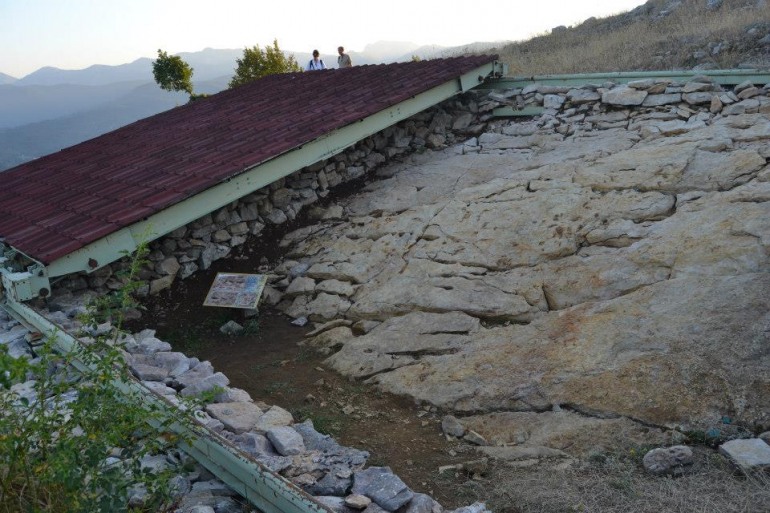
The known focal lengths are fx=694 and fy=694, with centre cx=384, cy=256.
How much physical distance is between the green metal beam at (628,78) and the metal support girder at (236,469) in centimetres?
747

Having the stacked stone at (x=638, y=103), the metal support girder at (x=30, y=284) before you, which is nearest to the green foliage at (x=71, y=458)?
the metal support girder at (x=30, y=284)

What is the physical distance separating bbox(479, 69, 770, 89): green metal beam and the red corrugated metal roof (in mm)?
505

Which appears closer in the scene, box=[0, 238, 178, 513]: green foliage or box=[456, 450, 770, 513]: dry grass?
box=[0, 238, 178, 513]: green foliage

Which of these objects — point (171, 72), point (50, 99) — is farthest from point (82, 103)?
point (171, 72)

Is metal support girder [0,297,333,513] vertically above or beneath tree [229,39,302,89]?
beneath

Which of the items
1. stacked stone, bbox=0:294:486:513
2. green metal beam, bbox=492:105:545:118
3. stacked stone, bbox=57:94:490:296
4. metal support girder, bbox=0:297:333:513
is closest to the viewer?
metal support girder, bbox=0:297:333:513

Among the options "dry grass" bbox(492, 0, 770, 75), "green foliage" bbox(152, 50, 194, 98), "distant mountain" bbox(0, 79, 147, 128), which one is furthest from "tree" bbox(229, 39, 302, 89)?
"distant mountain" bbox(0, 79, 147, 128)

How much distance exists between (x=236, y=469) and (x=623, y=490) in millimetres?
2227

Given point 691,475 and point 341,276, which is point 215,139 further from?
point 691,475

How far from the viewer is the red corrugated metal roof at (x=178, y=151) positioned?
23.7 ft

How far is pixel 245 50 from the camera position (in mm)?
24766

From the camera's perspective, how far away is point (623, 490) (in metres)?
4.04

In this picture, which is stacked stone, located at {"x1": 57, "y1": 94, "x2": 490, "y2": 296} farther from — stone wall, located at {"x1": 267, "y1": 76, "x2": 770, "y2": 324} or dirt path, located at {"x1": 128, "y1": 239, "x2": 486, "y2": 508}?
stone wall, located at {"x1": 267, "y1": 76, "x2": 770, "y2": 324}

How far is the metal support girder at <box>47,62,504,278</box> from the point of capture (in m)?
6.69
